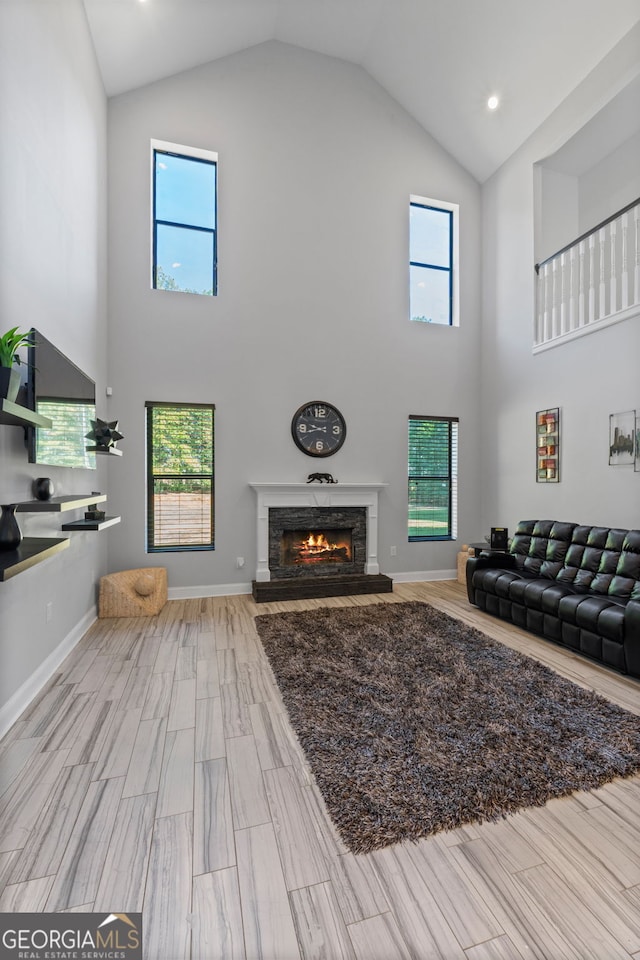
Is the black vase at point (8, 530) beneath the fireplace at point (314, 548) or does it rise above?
above

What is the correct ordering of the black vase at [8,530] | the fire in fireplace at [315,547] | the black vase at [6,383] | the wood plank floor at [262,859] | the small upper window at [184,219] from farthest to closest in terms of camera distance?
the fire in fireplace at [315,547] < the small upper window at [184,219] < the black vase at [8,530] < the black vase at [6,383] < the wood plank floor at [262,859]

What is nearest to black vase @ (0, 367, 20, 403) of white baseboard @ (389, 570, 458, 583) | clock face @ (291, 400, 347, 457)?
clock face @ (291, 400, 347, 457)

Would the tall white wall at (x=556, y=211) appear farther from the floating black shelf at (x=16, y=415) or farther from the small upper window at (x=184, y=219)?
the floating black shelf at (x=16, y=415)

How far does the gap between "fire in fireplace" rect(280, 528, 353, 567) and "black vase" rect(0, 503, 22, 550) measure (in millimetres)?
3318

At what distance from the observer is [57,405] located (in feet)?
9.42

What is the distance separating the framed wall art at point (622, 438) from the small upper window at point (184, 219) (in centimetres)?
463

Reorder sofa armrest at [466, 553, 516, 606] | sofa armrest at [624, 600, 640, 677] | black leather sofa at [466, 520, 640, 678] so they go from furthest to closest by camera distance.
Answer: sofa armrest at [466, 553, 516, 606] → black leather sofa at [466, 520, 640, 678] → sofa armrest at [624, 600, 640, 677]

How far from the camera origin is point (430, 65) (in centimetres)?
526

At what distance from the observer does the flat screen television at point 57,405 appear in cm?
250

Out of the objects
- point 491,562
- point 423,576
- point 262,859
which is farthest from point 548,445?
point 262,859

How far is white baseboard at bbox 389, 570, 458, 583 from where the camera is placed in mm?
5780

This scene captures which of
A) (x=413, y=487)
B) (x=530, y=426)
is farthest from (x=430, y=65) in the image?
(x=413, y=487)

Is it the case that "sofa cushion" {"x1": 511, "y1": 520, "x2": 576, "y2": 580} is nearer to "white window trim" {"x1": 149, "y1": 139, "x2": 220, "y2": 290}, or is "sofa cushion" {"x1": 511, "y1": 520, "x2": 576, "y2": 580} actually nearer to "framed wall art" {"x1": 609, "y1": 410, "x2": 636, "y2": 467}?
"framed wall art" {"x1": 609, "y1": 410, "x2": 636, "y2": 467}

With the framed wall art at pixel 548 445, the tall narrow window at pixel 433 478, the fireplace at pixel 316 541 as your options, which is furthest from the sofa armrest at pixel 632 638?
the tall narrow window at pixel 433 478
